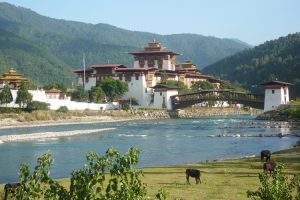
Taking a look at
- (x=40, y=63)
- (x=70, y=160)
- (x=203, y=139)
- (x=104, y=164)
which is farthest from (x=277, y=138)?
(x=40, y=63)

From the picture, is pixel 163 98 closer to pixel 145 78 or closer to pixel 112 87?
pixel 145 78

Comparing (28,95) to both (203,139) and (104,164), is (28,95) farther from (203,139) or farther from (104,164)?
(104,164)

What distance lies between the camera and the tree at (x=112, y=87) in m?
92.9

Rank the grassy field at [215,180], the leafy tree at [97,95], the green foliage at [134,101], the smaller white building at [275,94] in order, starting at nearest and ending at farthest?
the grassy field at [215,180] < the smaller white building at [275,94] < the leafy tree at [97,95] < the green foliage at [134,101]

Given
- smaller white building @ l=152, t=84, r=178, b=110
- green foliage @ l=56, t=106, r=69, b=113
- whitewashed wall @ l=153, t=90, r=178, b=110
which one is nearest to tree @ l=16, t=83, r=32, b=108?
green foliage @ l=56, t=106, r=69, b=113

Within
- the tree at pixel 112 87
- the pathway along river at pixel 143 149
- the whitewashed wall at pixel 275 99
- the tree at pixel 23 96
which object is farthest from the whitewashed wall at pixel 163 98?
the pathway along river at pixel 143 149

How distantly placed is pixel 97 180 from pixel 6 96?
69693mm

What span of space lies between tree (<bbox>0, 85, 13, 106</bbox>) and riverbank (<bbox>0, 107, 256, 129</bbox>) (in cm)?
527

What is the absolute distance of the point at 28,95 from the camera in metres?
74.0

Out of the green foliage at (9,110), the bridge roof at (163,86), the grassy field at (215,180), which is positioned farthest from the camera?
the bridge roof at (163,86)

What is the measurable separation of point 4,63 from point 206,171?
147 m

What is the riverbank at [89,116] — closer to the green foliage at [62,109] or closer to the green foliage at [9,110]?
the green foliage at [62,109]

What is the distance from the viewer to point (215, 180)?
16906 millimetres

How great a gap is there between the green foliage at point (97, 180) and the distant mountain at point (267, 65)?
107 meters
